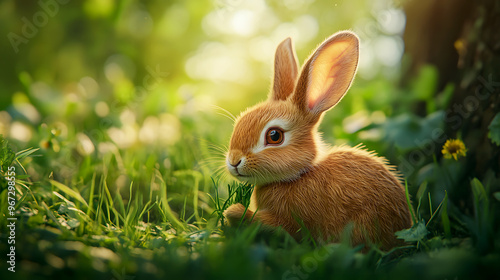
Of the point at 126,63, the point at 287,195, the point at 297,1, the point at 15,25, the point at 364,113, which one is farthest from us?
the point at 126,63

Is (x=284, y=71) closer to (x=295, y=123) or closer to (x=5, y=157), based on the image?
(x=295, y=123)

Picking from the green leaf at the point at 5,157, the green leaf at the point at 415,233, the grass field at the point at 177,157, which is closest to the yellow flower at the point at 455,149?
the grass field at the point at 177,157

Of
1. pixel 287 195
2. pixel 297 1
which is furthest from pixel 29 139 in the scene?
pixel 297 1

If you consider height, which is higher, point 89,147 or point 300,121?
point 300,121

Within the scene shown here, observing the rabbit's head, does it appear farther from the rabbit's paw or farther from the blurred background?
the blurred background

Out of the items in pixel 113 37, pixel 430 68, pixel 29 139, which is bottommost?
pixel 29 139

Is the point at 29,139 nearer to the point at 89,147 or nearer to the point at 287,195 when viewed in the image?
the point at 89,147

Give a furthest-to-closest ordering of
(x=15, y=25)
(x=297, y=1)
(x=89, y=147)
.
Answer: (x=297, y=1) → (x=15, y=25) → (x=89, y=147)

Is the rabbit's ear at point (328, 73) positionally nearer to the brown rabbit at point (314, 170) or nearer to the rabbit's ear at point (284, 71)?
the brown rabbit at point (314, 170)

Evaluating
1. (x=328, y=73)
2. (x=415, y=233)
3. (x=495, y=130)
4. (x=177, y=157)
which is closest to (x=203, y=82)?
(x=177, y=157)
